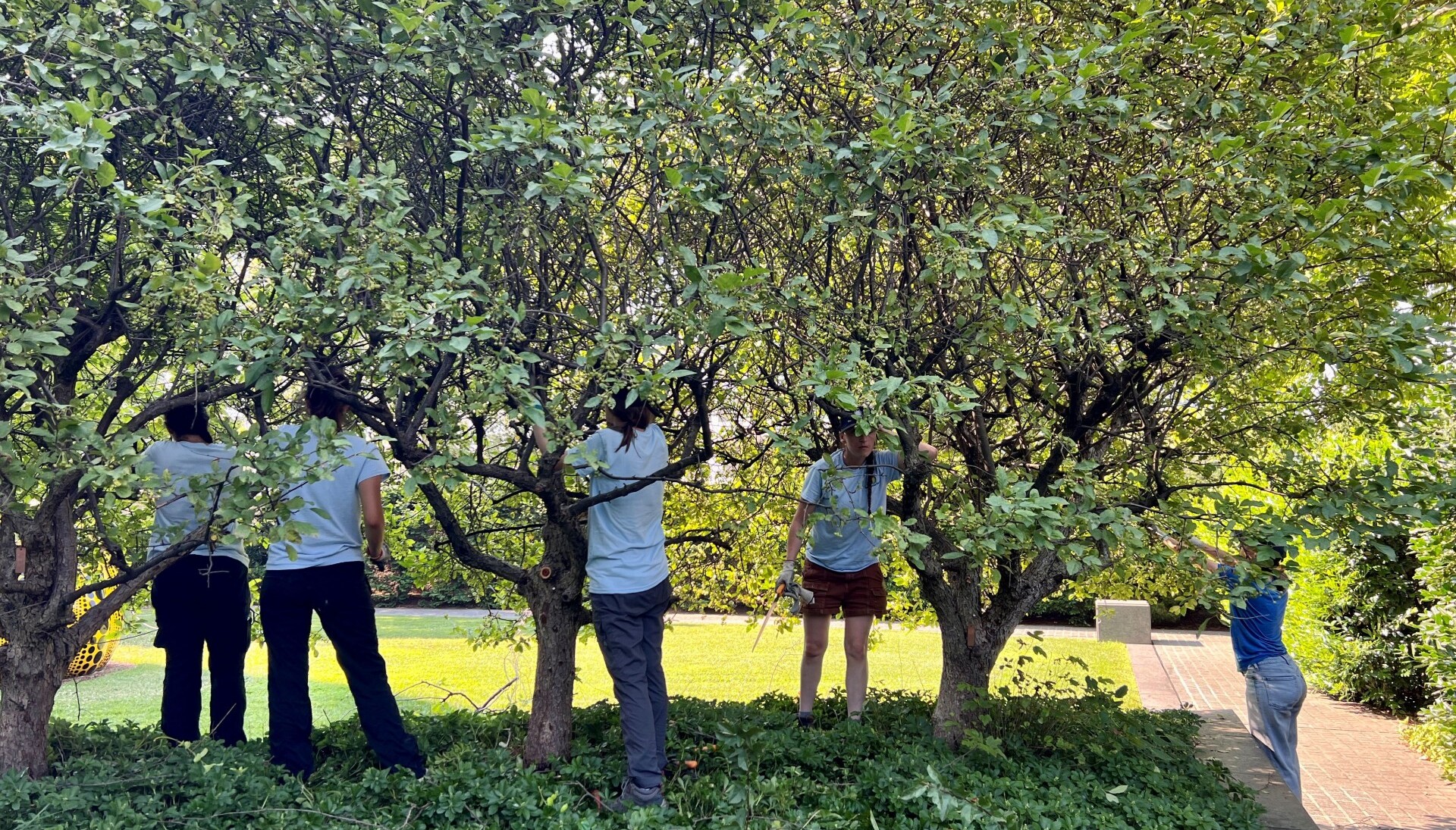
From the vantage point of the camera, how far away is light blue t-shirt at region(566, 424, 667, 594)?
4.07 m

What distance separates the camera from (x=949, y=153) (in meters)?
3.39

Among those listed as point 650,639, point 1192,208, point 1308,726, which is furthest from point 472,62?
point 1308,726

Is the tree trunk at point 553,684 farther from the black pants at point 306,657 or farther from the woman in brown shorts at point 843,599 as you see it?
the woman in brown shorts at point 843,599

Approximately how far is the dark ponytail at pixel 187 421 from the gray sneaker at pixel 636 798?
103 inches

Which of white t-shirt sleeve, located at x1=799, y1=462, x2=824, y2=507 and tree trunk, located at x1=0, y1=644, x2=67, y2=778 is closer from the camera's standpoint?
tree trunk, located at x1=0, y1=644, x2=67, y2=778

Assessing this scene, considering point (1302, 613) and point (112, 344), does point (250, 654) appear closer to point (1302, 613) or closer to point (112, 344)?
point (112, 344)

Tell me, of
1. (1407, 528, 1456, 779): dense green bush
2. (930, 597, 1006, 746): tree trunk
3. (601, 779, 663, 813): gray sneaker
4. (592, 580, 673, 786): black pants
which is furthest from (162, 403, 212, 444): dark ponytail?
(1407, 528, 1456, 779): dense green bush

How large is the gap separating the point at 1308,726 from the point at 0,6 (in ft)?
32.9

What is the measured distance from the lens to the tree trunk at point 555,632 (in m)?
4.45

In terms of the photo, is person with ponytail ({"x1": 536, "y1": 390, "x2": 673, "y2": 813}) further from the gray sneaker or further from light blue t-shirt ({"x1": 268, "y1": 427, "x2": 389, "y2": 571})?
light blue t-shirt ({"x1": 268, "y1": 427, "x2": 389, "y2": 571})

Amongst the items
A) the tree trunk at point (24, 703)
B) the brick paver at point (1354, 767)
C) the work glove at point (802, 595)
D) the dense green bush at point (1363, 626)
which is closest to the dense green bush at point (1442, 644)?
the brick paver at point (1354, 767)

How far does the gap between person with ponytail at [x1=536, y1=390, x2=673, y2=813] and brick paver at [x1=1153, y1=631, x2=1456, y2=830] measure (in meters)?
4.23

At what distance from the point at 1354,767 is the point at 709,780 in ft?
18.8

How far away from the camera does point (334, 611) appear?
4238 millimetres
